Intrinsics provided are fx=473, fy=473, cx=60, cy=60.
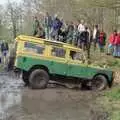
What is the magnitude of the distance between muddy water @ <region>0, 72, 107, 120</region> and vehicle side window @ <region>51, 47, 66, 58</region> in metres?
1.61

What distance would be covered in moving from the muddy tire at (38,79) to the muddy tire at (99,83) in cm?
231

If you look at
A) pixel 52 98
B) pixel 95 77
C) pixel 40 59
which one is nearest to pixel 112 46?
pixel 95 77

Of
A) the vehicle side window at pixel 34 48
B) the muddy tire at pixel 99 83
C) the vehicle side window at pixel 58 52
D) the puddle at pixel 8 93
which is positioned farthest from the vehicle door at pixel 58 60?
the puddle at pixel 8 93

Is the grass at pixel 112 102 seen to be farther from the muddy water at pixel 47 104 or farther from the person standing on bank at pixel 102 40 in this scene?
the person standing on bank at pixel 102 40

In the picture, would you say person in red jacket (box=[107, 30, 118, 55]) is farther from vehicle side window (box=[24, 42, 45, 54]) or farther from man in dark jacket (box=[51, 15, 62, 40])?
vehicle side window (box=[24, 42, 45, 54])

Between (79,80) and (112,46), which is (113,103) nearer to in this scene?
(79,80)

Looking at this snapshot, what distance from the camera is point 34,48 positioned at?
21.7m

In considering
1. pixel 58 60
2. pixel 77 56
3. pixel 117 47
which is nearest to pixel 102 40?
pixel 117 47

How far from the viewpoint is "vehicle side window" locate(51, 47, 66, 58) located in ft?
72.1

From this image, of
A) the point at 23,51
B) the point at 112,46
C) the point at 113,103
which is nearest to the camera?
the point at 113,103

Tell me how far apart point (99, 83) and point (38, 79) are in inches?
117

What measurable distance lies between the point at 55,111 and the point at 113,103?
2.56m

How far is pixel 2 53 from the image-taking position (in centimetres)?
3106

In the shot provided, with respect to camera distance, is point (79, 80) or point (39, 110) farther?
point (79, 80)
